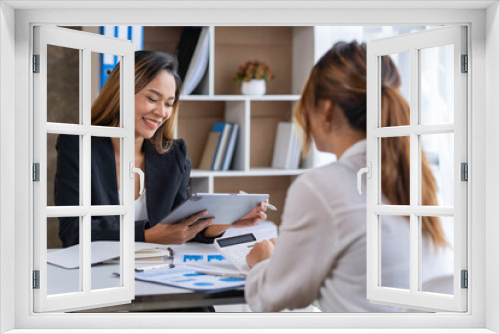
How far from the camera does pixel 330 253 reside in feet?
8.51

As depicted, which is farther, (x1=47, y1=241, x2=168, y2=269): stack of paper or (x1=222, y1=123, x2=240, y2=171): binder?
(x1=222, y1=123, x2=240, y2=171): binder

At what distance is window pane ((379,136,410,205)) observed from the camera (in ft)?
8.77

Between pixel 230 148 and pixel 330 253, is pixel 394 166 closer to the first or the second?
pixel 330 253

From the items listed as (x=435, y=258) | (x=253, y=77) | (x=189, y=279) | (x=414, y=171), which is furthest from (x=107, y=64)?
(x=435, y=258)

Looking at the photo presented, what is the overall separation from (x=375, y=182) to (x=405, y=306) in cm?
52

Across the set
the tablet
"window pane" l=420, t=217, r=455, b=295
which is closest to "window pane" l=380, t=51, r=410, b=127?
"window pane" l=420, t=217, r=455, b=295

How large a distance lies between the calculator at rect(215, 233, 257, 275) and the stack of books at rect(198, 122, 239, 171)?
1.33 m

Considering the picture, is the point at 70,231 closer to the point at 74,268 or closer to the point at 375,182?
the point at 74,268

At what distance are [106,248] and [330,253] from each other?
96 centimetres

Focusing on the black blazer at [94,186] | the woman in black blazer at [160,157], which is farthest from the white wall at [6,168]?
the woman in black blazer at [160,157]

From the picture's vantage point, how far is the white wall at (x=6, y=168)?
233 centimetres

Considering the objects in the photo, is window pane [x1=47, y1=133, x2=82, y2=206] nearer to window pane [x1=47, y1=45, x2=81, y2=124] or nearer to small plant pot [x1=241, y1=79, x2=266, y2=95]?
window pane [x1=47, y1=45, x2=81, y2=124]

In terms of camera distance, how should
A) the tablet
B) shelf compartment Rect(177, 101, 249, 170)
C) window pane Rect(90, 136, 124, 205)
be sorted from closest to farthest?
window pane Rect(90, 136, 124, 205)
the tablet
shelf compartment Rect(177, 101, 249, 170)

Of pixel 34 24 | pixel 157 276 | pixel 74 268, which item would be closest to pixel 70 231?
pixel 74 268
